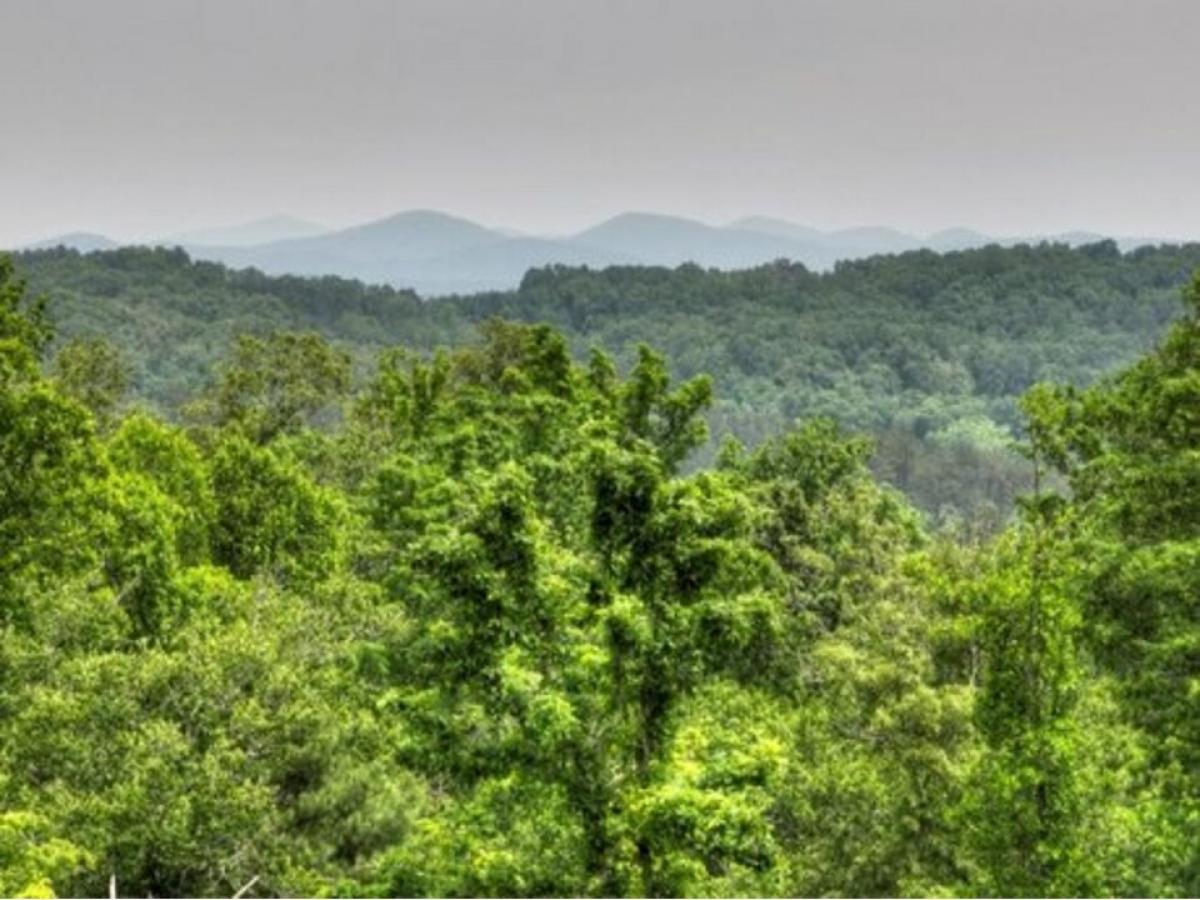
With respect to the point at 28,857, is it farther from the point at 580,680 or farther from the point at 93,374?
the point at 93,374

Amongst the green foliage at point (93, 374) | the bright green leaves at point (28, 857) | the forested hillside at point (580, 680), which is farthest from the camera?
the green foliage at point (93, 374)

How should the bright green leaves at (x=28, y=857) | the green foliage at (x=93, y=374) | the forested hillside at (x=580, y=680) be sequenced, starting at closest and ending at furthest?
the bright green leaves at (x=28, y=857), the forested hillside at (x=580, y=680), the green foliage at (x=93, y=374)

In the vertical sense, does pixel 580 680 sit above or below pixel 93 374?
below

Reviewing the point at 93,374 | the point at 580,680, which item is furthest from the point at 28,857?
the point at 93,374

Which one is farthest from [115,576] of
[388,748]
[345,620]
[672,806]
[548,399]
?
[672,806]

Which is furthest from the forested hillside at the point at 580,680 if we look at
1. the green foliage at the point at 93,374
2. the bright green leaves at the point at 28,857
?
the green foliage at the point at 93,374

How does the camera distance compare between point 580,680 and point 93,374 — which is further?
point 93,374

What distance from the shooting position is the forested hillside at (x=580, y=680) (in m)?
15.5

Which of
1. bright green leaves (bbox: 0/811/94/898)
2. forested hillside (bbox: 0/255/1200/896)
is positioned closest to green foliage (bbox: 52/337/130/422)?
forested hillside (bbox: 0/255/1200/896)

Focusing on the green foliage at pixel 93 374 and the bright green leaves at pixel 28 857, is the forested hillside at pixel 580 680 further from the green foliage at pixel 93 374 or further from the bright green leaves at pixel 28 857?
the green foliage at pixel 93 374

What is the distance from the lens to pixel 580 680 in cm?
1542

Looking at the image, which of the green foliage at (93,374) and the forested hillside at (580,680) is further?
the green foliage at (93,374)

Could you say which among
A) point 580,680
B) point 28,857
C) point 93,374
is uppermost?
point 93,374

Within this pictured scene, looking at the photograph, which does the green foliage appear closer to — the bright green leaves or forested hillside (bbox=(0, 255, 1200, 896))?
forested hillside (bbox=(0, 255, 1200, 896))
